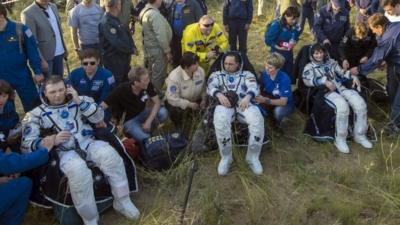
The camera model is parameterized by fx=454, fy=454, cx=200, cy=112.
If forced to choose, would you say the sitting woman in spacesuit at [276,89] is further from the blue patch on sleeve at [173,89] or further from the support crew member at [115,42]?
the support crew member at [115,42]

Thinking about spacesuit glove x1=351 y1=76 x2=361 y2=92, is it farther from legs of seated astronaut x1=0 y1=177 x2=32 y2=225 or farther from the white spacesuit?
legs of seated astronaut x1=0 y1=177 x2=32 y2=225

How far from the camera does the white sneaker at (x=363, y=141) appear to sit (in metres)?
4.97

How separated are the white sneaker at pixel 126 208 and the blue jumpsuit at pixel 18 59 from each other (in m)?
1.47

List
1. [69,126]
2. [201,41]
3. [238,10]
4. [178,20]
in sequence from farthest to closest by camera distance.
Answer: [238,10]
[178,20]
[201,41]
[69,126]

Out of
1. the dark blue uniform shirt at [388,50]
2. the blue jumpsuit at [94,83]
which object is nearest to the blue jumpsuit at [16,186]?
the blue jumpsuit at [94,83]

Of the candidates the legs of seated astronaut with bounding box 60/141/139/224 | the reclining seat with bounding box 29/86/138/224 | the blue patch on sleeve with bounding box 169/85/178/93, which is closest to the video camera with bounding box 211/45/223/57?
the blue patch on sleeve with bounding box 169/85/178/93

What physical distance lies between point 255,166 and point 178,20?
8.58 ft

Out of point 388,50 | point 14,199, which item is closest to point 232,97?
point 388,50

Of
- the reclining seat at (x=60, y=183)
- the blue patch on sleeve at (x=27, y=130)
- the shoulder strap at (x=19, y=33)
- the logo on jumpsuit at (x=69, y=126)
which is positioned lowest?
the reclining seat at (x=60, y=183)

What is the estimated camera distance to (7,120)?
13.4ft

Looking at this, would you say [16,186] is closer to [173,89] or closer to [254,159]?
[173,89]

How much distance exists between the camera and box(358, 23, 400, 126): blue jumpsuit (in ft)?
16.6

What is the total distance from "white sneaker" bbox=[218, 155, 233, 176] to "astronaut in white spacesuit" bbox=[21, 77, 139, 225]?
969 millimetres

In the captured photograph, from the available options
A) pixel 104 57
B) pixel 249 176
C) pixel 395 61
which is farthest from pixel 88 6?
pixel 395 61
